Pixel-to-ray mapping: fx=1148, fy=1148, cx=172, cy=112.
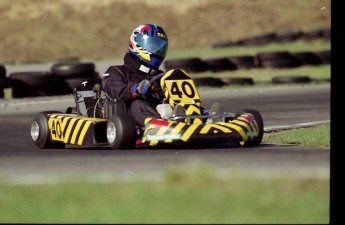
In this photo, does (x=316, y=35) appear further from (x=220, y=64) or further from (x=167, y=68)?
(x=167, y=68)

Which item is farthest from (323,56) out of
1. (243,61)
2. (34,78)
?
(34,78)

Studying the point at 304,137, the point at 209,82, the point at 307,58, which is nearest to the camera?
the point at 304,137

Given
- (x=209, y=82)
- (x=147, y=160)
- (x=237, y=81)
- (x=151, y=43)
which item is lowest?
(x=237, y=81)

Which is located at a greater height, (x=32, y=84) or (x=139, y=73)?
(x=139, y=73)

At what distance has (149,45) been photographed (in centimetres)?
1140

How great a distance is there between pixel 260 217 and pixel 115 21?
33.2 m

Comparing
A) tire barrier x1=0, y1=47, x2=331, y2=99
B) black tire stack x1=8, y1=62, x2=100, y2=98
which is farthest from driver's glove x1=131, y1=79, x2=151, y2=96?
black tire stack x1=8, y1=62, x2=100, y2=98

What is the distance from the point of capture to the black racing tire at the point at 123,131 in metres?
10.3

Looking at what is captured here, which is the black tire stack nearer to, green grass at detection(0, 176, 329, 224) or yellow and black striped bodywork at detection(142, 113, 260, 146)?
yellow and black striped bodywork at detection(142, 113, 260, 146)

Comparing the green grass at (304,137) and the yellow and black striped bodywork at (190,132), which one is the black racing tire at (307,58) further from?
the yellow and black striped bodywork at (190,132)

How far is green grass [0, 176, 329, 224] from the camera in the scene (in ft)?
20.7

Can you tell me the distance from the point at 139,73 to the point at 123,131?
1233 mm

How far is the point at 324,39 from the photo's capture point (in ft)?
109

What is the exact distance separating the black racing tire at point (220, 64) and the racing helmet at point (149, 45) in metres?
12.6
